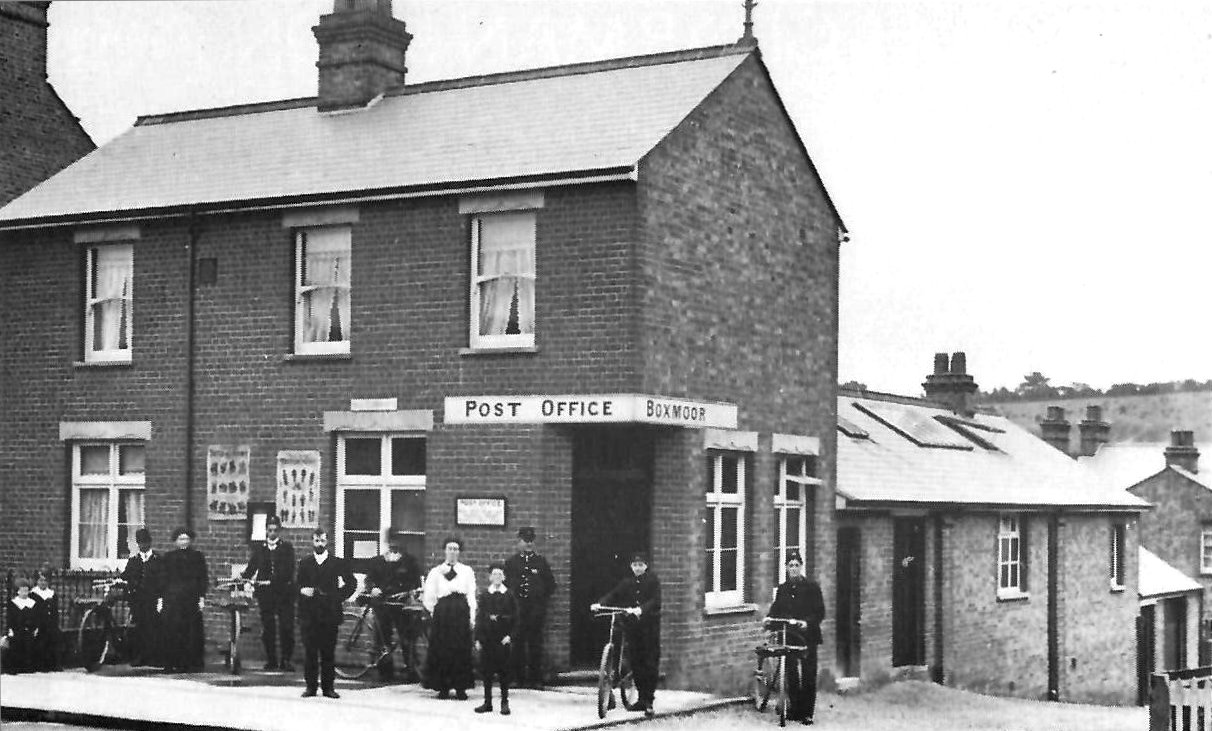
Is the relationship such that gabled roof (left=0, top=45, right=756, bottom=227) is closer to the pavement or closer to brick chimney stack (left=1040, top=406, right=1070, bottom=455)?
the pavement

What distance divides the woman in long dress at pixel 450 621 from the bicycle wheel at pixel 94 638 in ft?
15.5

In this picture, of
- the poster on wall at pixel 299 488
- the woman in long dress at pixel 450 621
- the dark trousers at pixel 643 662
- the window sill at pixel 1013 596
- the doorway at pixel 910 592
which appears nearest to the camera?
the dark trousers at pixel 643 662

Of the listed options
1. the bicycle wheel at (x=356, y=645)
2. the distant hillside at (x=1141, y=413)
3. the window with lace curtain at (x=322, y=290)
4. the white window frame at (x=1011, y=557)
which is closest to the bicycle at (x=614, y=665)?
the bicycle wheel at (x=356, y=645)

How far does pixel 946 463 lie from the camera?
2978 cm

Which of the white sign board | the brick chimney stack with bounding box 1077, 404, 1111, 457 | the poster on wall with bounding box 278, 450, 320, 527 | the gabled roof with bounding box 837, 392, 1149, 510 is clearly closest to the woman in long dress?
the white sign board

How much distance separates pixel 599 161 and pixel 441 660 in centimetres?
562

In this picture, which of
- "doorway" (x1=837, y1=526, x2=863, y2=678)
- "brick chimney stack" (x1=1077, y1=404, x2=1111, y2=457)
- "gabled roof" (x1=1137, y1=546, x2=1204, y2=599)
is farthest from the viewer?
"brick chimney stack" (x1=1077, y1=404, x2=1111, y2=457)

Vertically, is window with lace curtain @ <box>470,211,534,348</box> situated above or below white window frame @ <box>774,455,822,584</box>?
above

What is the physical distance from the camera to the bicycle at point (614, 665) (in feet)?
55.0

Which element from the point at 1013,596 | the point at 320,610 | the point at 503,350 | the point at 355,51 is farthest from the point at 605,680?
the point at 1013,596

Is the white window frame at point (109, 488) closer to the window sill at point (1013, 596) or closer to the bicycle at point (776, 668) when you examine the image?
the bicycle at point (776, 668)

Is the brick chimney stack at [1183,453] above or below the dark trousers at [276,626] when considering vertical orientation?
above

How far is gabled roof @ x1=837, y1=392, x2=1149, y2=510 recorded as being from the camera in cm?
2608

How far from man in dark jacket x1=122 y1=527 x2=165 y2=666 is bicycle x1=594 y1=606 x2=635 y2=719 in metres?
5.80
